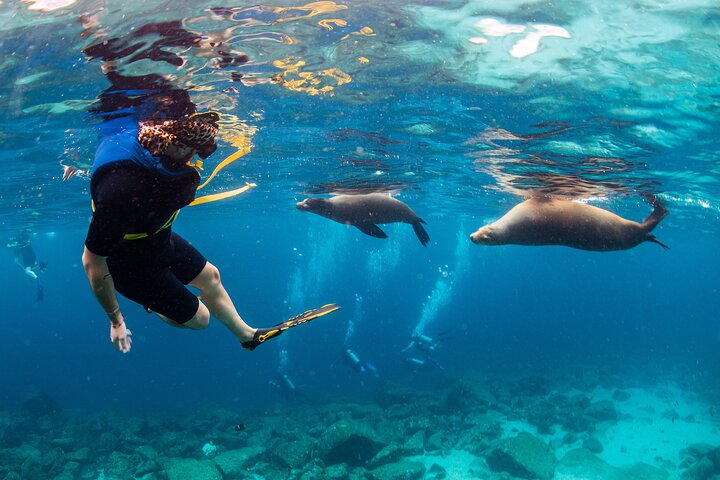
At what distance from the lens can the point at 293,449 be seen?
14.4 m

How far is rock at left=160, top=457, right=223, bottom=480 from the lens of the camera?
40.2ft

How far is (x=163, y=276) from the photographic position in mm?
3895

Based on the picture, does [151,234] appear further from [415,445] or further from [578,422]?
[578,422]

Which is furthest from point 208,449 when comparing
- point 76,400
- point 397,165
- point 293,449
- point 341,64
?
point 76,400

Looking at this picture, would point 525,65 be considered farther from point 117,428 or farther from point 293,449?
point 117,428

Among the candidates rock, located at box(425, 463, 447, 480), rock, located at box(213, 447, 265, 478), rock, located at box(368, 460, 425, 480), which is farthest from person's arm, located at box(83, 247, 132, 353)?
rock, located at box(425, 463, 447, 480)

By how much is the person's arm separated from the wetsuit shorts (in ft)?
0.42

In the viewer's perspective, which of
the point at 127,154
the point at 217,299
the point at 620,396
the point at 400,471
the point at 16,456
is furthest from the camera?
the point at 620,396

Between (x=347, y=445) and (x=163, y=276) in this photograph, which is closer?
→ (x=163, y=276)

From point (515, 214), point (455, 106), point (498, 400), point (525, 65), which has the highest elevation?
point (525, 65)

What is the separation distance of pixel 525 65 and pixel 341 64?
11.0ft

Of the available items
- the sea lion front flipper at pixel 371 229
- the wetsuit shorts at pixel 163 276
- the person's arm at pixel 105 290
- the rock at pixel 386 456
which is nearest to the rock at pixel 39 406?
the rock at pixel 386 456

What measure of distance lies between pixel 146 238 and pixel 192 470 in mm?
11587

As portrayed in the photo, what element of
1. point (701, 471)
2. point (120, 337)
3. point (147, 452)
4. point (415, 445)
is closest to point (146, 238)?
point (120, 337)
